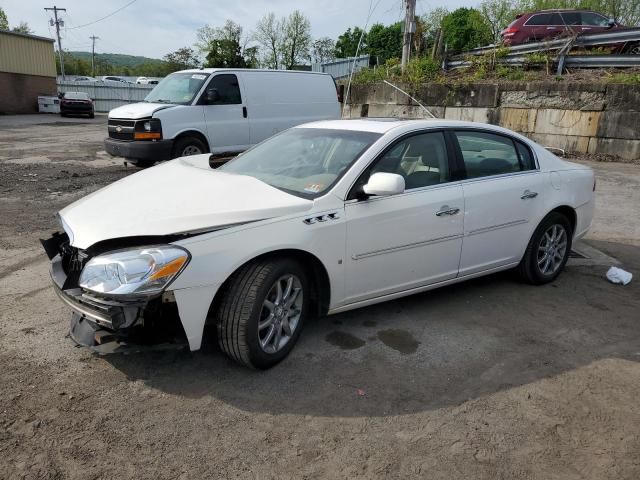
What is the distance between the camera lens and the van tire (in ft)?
31.8

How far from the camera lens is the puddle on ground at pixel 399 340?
367 cm

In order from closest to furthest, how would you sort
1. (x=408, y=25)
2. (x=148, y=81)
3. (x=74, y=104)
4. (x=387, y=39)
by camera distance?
(x=408, y=25) → (x=74, y=104) → (x=148, y=81) → (x=387, y=39)

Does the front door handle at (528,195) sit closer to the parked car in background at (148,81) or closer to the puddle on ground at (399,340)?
the puddle on ground at (399,340)

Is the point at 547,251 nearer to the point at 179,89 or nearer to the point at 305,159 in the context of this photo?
the point at 305,159

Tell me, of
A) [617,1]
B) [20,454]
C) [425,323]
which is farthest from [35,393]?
[617,1]

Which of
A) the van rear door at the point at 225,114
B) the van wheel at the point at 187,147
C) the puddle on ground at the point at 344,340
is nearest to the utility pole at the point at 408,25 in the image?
the van rear door at the point at 225,114

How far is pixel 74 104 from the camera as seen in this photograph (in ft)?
98.1

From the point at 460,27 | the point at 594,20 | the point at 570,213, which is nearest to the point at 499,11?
the point at 460,27

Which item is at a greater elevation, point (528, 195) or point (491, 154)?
point (491, 154)

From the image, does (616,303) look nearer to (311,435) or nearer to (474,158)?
(474,158)

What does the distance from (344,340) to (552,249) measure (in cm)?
248

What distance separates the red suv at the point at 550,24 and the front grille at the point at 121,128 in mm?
12772

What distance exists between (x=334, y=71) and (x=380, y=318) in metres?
21.5

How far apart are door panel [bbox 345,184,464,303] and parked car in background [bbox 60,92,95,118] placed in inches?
1215
